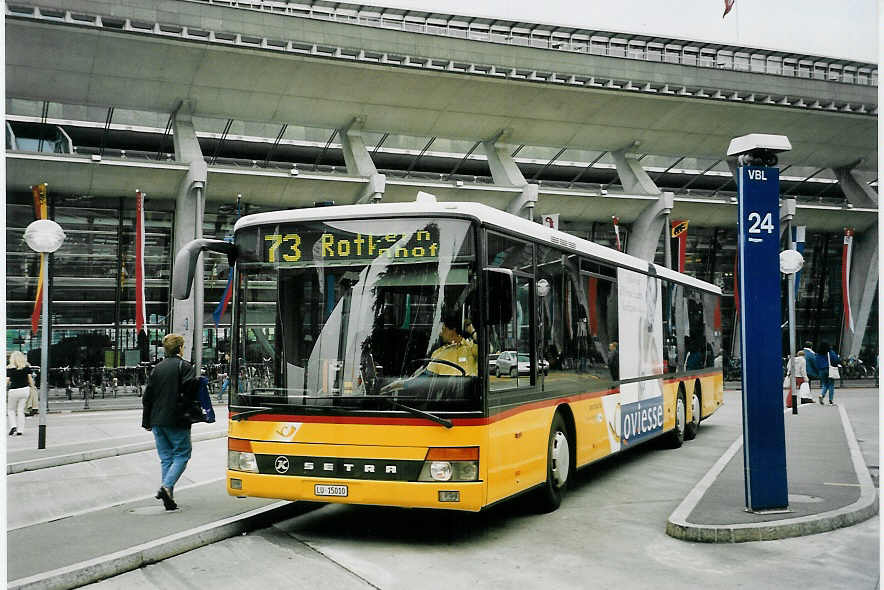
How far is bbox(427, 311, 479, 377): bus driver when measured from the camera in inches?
295

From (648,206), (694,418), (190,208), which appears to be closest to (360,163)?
(190,208)

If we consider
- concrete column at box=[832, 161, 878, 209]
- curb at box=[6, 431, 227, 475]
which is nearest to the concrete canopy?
concrete column at box=[832, 161, 878, 209]

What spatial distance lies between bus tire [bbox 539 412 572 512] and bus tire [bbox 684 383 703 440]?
7347mm

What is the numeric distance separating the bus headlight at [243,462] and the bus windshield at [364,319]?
18.0 inches

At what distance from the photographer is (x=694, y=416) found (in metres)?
16.8

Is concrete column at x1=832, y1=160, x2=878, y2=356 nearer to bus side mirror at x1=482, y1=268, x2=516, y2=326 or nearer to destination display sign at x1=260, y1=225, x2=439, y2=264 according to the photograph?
bus side mirror at x1=482, y1=268, x2=516, y2=326

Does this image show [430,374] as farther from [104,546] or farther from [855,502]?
[855,502]

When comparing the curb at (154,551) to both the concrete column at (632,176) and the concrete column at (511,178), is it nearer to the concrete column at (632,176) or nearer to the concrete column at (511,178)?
the concrete column at (511,178)

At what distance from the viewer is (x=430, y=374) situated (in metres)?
7.49

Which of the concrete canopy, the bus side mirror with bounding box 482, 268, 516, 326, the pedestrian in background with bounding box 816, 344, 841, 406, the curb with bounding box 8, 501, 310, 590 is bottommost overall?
the curb with bounding box 8, 501, 310, 590

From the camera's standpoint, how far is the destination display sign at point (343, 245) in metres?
7.70

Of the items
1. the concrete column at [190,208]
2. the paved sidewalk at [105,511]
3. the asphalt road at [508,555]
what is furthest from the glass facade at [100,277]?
the asphalt road at [508,555]

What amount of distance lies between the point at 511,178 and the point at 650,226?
7.79 m

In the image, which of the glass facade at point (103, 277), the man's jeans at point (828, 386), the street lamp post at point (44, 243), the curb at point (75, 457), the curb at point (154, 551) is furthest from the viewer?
the glass facade at point (103, 277)
